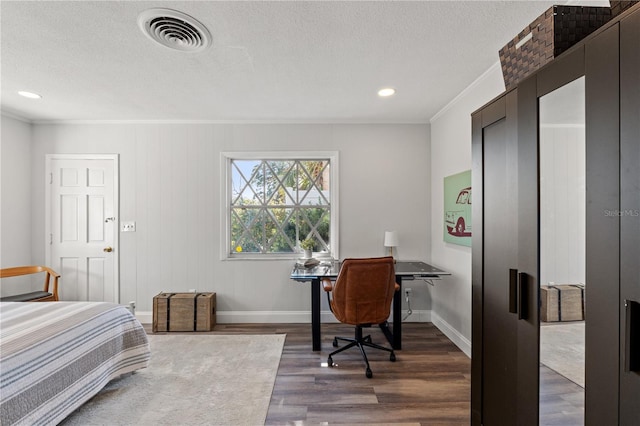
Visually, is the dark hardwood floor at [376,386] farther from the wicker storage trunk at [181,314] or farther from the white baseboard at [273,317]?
the wicker storage trunk at [181,314]

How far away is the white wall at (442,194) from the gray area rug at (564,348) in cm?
182

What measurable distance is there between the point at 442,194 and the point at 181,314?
3.36 m

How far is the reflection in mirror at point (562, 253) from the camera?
89 centimetres

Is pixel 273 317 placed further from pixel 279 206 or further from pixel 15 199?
pixel 15 199

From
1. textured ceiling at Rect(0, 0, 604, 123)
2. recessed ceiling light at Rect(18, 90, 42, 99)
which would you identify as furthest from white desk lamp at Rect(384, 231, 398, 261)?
recessed ceiling light at Rect(18, 90, 42, 99)

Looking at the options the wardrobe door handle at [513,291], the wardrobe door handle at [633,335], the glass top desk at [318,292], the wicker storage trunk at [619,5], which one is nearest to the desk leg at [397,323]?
the glass top desk at [318,292]

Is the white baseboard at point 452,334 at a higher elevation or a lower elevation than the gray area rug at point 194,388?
higher

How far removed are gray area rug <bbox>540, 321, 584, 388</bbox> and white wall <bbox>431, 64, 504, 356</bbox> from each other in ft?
5.96

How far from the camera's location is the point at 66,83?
257cm

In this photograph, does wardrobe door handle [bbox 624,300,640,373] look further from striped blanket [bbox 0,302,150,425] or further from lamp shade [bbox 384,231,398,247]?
lamp shade [bbox 384,231,398,247]

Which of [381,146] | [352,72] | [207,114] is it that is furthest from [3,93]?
[381,146]

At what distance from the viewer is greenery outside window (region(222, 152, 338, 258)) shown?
3.79 meters

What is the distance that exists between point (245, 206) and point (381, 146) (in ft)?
6.38

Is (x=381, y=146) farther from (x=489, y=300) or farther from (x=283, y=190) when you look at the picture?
(x=489, y=300)
